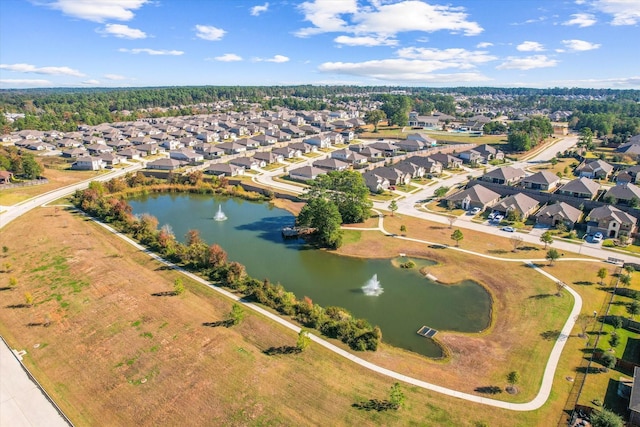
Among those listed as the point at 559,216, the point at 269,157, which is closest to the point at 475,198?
the point at 559,216

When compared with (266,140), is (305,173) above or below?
below

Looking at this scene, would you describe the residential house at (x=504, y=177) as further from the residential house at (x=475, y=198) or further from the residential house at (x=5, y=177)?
the residential house at (x=5, y=177)

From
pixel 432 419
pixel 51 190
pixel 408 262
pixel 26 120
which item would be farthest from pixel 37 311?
pixel 26 120

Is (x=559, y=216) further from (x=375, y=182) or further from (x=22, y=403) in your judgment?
(x=22, y=403)

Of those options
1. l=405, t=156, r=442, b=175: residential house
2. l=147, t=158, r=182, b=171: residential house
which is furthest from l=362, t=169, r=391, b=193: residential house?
l=147, t=158, r=182, b=171: residential house

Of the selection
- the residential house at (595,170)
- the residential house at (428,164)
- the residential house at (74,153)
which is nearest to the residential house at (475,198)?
the residential house at (428,164)

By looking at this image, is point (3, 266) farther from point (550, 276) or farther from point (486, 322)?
point (550, 276)

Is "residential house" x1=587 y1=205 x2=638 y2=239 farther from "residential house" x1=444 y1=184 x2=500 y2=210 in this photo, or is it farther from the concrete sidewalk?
the concrete sidewalk

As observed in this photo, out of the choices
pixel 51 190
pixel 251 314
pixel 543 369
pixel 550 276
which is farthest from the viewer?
pixel 51 190
